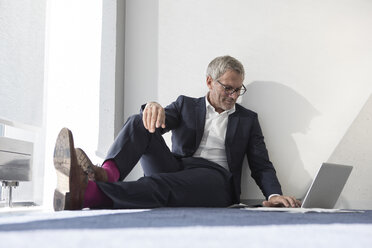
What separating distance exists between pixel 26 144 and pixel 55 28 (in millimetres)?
850

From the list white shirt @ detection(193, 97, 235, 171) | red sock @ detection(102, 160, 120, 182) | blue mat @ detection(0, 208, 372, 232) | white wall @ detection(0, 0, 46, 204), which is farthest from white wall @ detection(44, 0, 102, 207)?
blue mat @ detection(0, 208, 372, 232)

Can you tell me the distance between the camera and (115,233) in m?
0.61

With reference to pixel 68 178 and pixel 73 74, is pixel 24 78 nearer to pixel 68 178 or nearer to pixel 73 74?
pixel 73 74

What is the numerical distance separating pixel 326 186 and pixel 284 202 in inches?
9.1

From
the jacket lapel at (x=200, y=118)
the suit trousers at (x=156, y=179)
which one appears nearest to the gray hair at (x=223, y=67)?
the jacket lapel at (x=200, y=118)

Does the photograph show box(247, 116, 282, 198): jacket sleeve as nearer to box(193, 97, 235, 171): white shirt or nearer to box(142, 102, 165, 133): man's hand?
box(193, 97, 235, 171): white shirt

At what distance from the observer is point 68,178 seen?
145 cm

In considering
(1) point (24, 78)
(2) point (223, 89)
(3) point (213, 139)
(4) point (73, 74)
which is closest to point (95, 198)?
(3) point (213, 139)

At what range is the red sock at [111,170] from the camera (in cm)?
176

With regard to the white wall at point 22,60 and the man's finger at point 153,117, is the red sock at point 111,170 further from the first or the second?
the white wall at point 22,60

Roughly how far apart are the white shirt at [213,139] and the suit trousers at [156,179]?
18cm

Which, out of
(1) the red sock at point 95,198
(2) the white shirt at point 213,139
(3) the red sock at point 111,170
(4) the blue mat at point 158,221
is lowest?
(1) the red sock at point 95,198

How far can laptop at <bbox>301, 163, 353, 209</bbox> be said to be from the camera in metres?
2.04

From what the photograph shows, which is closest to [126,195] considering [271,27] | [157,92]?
[157,92]
